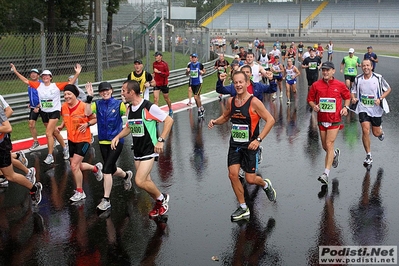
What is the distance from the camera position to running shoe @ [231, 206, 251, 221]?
24.6 feet

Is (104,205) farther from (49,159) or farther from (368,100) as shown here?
(368,100)

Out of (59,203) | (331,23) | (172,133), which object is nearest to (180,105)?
(172,133)

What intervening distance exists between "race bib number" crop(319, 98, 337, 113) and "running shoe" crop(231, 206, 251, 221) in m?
2.58

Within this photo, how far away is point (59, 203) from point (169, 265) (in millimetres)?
2903

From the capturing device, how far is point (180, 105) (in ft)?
62.9

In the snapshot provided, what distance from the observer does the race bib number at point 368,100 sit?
10469mm

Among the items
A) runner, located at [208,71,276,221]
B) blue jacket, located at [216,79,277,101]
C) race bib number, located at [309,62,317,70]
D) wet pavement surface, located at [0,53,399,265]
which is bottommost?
wet pavement surface, located at [0,53,399,265]

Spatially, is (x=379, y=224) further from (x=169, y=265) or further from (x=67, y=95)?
(x=67, y=95)

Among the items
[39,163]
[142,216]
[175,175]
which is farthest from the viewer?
[39,163]

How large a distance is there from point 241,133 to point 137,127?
1.32 m

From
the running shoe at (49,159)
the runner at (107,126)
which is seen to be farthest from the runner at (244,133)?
the running shoe at (49,159)

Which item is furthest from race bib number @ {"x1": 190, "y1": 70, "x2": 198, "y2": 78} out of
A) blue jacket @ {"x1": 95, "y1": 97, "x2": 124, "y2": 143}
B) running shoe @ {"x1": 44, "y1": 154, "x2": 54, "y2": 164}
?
blue jacket @ {"x1": 95, "y1": 97, "x2": 124, "y2": 143}

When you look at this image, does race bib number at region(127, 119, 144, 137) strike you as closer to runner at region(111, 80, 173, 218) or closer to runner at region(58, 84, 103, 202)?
runner at region(111, 80, 173, 218)

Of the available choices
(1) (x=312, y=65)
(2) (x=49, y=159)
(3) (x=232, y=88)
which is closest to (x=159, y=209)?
(3) (x=232, y=88)
